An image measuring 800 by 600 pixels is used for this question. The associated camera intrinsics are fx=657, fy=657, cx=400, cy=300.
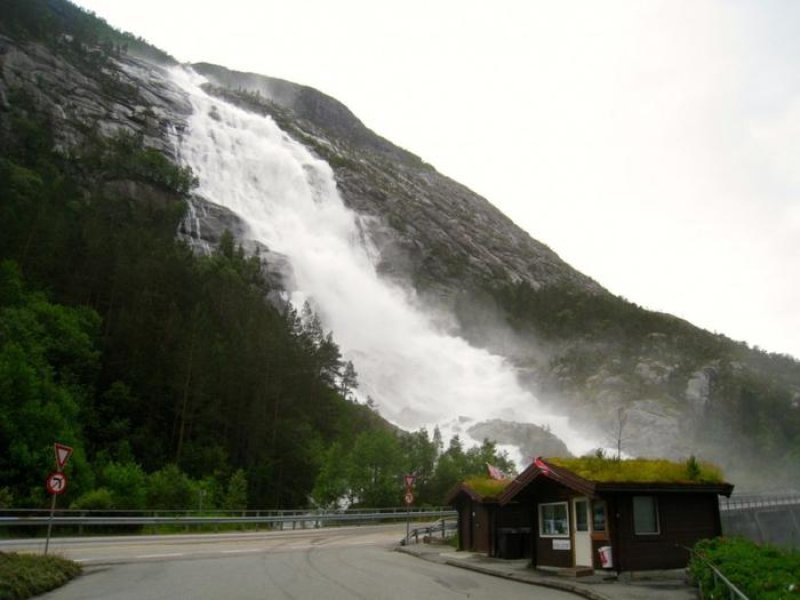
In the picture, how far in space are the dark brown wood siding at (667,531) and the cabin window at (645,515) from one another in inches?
4.1

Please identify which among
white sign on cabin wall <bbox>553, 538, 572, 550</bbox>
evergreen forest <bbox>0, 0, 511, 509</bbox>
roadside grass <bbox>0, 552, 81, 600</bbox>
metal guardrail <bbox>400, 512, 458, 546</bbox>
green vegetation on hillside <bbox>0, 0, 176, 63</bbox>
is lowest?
metal guardrail <bbox>400, 512, 458, 546</bbox>

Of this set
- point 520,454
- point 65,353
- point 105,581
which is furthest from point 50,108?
point 105,581

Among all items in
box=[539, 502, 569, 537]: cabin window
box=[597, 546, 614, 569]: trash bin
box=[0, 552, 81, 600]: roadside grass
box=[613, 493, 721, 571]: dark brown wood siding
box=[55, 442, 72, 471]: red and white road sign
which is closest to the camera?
box=[0, 552, 81, 600]: roadside grass

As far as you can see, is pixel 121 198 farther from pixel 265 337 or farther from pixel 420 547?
pixel 420 547

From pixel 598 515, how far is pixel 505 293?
117 m

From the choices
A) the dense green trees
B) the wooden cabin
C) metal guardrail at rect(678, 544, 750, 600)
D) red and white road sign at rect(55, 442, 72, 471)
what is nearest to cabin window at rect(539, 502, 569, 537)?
the wooden cabin

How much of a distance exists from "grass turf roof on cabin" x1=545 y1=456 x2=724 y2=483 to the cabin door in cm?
104

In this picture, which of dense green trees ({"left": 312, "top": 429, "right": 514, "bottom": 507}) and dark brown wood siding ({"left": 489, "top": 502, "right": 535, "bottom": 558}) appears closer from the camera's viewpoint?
dark brown wood siding ({"left": 489, "top": 502, "right": 535, "bottom": 558})

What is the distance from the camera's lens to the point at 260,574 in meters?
16.4

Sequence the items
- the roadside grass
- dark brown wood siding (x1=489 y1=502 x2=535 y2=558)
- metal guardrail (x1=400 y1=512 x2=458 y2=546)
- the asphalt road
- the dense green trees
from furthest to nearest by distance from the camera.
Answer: the dense green trees, metal guardrail (x1=400 y1=512 x2=458 y2=546), dark brown wood siding (x1=489 y1=502 x2=535 y2=558), the asphalt road, the roadside grass

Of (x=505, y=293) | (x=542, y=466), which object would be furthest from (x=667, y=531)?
(x=505, y=293)

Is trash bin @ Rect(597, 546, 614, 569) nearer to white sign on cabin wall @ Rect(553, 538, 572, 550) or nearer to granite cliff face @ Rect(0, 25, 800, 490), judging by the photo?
white sign on cabin wall @ Rect(553, 538, 572, 550)

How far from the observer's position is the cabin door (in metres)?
18.4

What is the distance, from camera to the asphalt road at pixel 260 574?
1302 centimetres
